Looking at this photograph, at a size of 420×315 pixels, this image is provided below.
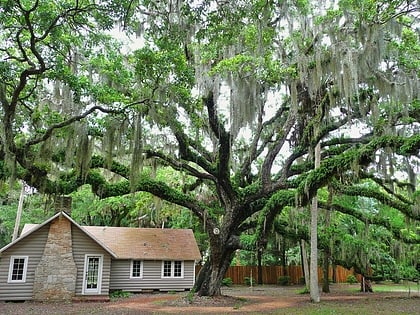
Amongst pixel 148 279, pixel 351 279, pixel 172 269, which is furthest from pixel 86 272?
pixel 351 279

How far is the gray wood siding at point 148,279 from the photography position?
52.4 feet

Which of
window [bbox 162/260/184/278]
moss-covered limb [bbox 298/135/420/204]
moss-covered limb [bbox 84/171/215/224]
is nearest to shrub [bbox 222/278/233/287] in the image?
window [bbox 162/260/184/278]

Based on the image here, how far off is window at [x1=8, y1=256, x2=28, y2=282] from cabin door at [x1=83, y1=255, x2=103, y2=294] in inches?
79.2

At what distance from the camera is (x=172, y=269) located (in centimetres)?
1698

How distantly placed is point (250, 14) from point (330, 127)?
485cm

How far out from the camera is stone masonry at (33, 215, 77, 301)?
12570 millimetres

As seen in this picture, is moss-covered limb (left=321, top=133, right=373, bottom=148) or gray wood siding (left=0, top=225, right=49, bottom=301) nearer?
moss-covered limb (left=321, top=133, right=373, bottom=148)

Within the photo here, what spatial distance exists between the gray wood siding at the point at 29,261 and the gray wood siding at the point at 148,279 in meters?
3.65

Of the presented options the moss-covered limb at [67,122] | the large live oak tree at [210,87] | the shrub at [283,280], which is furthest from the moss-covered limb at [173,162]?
A: the shrub at [283,280]

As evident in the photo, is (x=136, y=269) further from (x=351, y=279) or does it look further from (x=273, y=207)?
(x=351, y=279)

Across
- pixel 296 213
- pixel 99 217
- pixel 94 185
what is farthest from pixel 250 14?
pixel 99 217

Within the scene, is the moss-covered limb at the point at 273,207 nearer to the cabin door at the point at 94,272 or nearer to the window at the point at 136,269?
the cabin door at the point at 94,272

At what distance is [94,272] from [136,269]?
2.64 metres

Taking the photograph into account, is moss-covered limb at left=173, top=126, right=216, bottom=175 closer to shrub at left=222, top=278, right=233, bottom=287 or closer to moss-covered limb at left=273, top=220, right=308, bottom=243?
moss-covered limb at left=273, top=220, right=308, bottom=243
